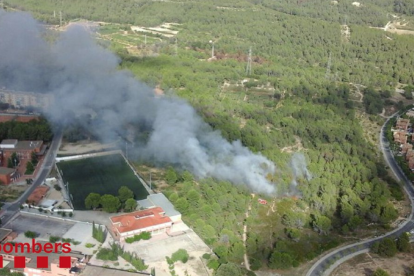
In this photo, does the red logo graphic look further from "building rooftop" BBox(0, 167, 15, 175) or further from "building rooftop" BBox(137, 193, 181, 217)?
"building rooftop" BBox(0, 167, 15, 175)

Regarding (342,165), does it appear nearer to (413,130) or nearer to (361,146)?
(361,146)

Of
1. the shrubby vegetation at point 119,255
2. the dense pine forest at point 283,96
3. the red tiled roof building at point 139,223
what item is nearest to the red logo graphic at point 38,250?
the shrubby vegetation at point 119,255

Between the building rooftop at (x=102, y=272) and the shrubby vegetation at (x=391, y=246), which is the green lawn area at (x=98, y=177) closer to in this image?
the building rooftop at (x=102, y=272)

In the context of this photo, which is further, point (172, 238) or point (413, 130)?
point (413, 130)

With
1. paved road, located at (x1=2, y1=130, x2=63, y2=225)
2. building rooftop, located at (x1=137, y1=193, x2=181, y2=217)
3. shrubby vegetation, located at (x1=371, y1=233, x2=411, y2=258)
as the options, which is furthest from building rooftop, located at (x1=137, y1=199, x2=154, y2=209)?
shrubby vegetation, located at (x1=371, y1=233, x2=411, y2=258)

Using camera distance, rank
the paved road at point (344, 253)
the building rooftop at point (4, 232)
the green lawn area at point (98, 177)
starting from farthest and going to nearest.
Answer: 1. the green lawn area at point (98, 177)
2. the paved road at point (344, 253)
3. the building rooftop at point (4, 232)

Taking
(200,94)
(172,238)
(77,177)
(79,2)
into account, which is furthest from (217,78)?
(79,2)

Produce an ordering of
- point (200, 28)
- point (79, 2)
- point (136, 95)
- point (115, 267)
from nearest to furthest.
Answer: point (115, 267) → point (136, 95) → point (200, 28) → point (79, 2)

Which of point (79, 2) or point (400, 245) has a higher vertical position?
point (79, 2)
